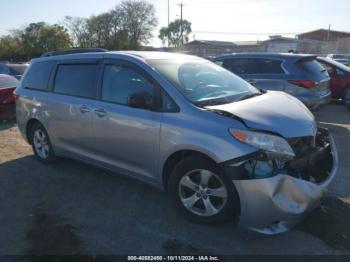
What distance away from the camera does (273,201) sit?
11.1 feet

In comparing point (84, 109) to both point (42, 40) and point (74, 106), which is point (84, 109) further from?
point (42, 40)

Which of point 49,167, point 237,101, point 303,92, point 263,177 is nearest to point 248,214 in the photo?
point 263,177

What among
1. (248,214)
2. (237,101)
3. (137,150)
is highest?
(237,101)

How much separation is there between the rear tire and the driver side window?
67.0 inches

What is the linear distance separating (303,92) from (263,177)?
560 centimetres

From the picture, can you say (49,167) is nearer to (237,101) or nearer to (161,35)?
(237,101)

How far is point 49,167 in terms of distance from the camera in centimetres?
599

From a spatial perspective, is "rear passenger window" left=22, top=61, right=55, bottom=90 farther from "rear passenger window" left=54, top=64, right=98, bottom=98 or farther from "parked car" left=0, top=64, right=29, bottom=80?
"parked car" left=0, top=64, right=29, bottom=80

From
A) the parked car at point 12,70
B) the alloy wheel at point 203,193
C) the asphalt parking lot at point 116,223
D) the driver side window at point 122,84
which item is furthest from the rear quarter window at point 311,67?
the parked car at point 12,70

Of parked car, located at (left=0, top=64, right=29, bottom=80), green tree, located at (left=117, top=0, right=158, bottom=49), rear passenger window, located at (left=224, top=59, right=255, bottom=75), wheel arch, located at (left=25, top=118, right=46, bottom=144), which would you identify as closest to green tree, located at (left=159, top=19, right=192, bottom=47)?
green tree, located at (left=117, top=0, right=158, bottom=49)

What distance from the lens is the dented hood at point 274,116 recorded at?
3.65 metres

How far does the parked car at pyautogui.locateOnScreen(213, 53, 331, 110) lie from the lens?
8.48 meters

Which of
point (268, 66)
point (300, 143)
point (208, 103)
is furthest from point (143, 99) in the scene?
point (268, 66)

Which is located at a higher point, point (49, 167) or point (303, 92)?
point (303, 92)
